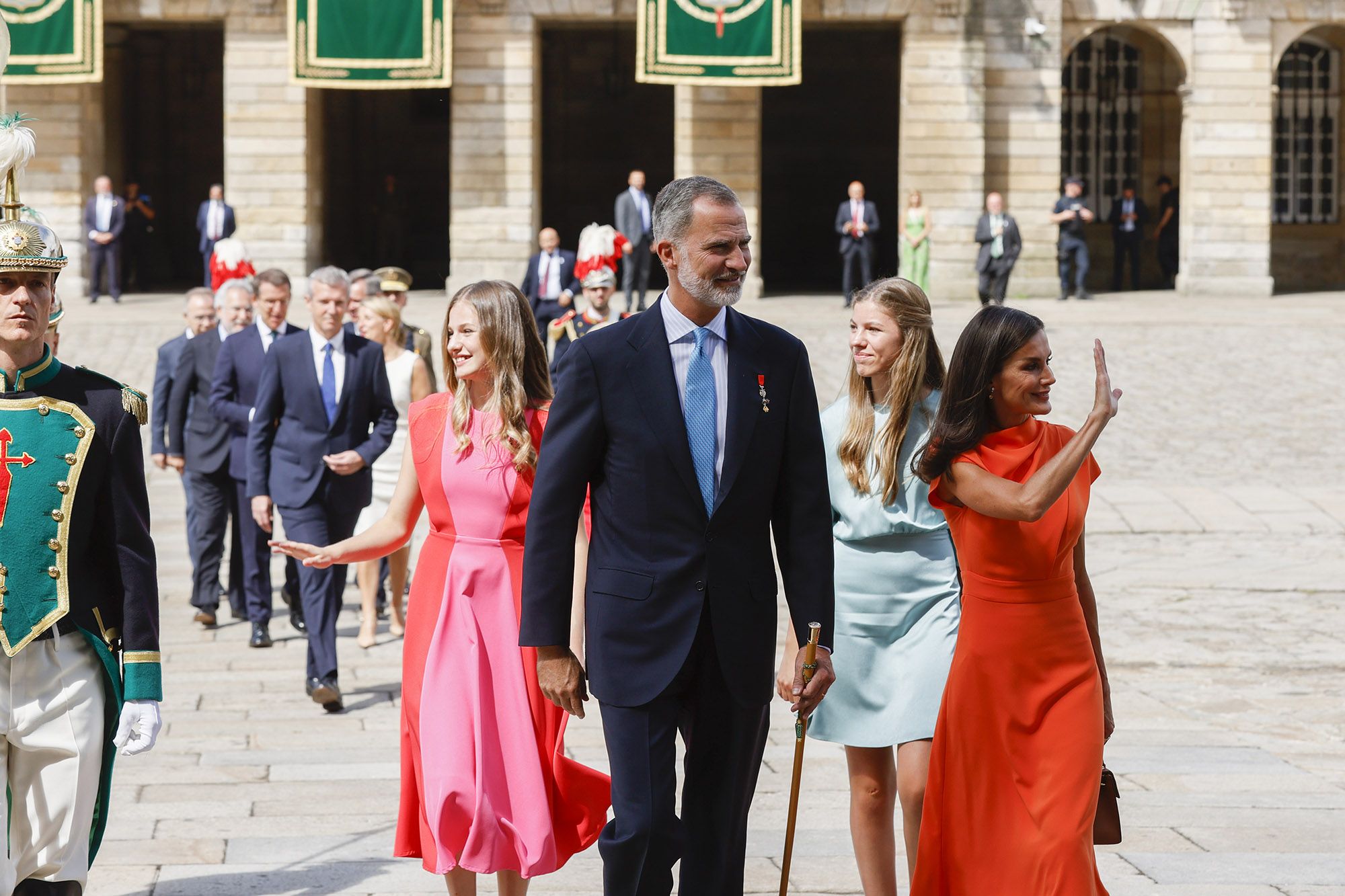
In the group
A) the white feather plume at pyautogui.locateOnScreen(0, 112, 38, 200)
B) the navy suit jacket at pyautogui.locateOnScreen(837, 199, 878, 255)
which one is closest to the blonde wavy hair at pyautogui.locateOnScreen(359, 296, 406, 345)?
the white feather plume at pyautogui.locateOnScreen(0, 112, 38, 200)

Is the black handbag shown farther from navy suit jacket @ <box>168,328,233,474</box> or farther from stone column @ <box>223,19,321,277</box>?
stone column @ <box>223,19,321,277</box>

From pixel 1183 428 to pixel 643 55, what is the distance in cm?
1212

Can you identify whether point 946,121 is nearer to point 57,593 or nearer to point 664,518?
point 664,518

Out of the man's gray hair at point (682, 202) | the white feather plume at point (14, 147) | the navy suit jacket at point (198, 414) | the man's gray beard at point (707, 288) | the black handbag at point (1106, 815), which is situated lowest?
the black handbag at point (1106, 815)

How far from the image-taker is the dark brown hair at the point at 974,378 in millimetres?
4551

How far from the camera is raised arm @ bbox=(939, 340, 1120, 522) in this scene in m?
4.22

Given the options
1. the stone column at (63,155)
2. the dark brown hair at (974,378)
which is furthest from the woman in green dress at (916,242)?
the dark brown hair at (974,378)

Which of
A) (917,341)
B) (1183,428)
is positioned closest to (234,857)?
(917,341)

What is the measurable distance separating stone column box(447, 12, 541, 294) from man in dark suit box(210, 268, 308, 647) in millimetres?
18159

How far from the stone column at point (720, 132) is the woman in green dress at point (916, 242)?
9.91 feet

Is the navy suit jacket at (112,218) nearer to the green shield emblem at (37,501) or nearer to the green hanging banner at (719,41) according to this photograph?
the green hanging banner at (719,41)

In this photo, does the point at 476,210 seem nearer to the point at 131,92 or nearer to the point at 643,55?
the point at 643,55

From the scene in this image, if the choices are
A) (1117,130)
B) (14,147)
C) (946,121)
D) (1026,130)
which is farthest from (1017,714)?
(1117,130)

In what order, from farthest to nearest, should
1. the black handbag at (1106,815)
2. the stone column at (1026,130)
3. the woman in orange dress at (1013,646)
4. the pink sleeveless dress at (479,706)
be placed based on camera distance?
the stone column at (1026,130), the pink sleeveless dress at (479,706), the black handbag at (1106,815), the woman in orange dress at (1013,646)
